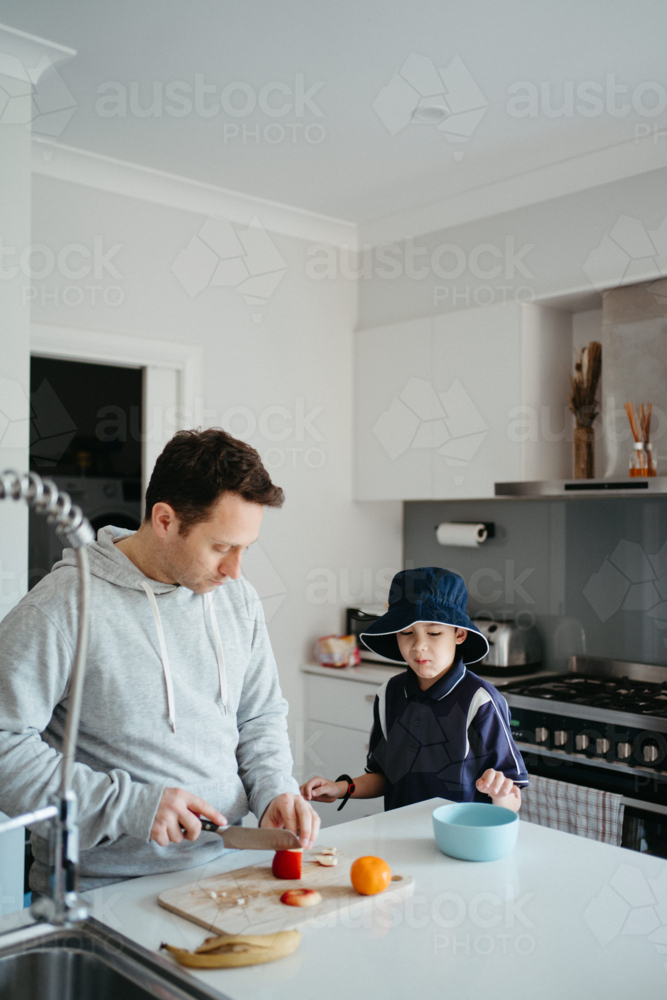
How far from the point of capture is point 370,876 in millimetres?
1269

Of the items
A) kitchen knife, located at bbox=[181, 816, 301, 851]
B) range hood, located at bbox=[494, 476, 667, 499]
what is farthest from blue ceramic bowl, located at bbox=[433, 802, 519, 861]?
range hood, located at bbox=[494, 476, 667, 499]

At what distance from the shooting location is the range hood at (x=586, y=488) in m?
2.71

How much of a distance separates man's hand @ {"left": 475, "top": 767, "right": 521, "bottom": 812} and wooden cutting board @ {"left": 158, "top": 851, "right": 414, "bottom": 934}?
351 mm

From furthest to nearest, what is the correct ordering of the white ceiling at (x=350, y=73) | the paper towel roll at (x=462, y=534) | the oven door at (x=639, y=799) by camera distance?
the paper towel roll at (x=462, y=534) → the oven door at (x=639, y=799) → the white ceiling at (x=350, y=73)

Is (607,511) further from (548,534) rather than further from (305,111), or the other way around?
(305,111)

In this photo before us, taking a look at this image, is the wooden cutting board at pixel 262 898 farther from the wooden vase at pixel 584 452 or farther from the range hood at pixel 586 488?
the wooden vase at pixel 584 452

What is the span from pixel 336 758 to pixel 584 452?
1.50m

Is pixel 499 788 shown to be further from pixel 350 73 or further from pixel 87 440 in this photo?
pixel 87 440

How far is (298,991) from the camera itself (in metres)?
1.04

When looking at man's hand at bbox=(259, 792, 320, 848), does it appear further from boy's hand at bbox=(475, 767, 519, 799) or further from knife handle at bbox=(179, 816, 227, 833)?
boy's hand at bbox=(475, 767, 519, 799)

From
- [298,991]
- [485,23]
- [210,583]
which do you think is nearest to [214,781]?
[210,583]

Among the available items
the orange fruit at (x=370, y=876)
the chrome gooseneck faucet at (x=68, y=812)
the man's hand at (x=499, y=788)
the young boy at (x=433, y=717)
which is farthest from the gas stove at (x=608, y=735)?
the chrome gooseneck faucet at (x=68, y=812)

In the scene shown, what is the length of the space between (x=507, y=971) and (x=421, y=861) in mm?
359

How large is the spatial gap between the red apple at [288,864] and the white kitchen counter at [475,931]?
12 cm
